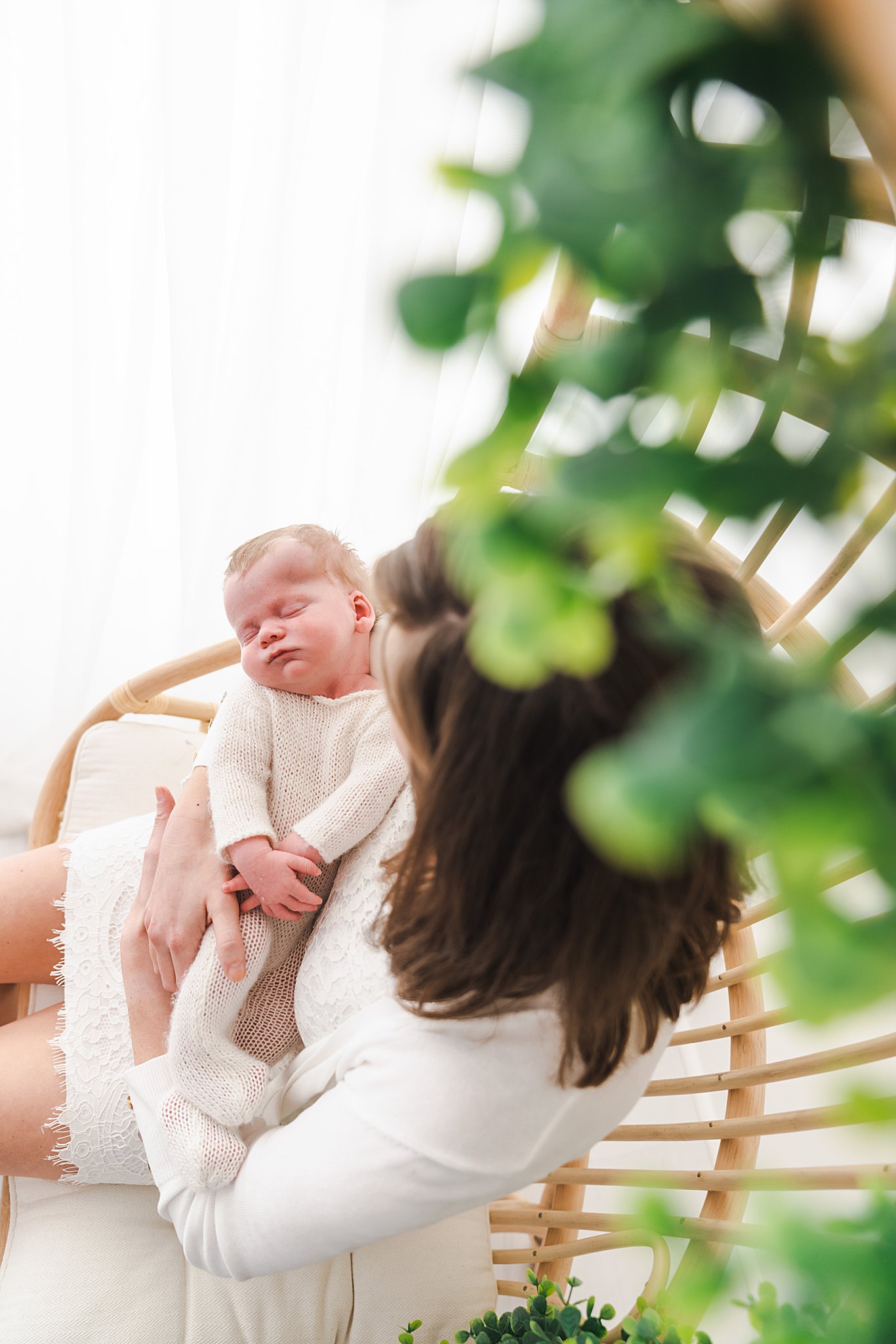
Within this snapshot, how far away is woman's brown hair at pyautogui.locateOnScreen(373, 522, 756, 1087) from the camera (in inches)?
22.4

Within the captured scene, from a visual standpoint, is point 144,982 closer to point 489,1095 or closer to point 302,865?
point 302,865

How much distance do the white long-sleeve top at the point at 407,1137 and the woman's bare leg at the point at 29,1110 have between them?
287 millimetres

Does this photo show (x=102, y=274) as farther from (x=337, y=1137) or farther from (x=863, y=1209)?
(x=863, y=1209)

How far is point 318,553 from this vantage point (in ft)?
4.25

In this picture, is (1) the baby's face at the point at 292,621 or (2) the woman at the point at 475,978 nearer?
(2) the woman at the point at 475,978

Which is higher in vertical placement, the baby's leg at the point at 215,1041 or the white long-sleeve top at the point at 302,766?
the white long-sleeve top at the point at 302,766

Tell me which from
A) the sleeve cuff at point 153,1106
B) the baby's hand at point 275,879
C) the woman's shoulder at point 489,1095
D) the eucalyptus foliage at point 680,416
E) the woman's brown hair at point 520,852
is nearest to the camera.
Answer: the eucalyptus foliage at point 680,416

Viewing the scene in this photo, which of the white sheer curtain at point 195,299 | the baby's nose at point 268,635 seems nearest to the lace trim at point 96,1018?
the baby's nose at point 268,635

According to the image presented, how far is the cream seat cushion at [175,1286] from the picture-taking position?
101 cm

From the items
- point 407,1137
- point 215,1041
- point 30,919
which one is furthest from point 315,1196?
point 30,919

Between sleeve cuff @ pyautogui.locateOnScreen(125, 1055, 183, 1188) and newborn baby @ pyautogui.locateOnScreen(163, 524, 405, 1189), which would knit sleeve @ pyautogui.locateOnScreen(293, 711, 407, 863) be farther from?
sleeve cuff @ pyautogui.locateOnScreen(125, 1055, 183, 1188)

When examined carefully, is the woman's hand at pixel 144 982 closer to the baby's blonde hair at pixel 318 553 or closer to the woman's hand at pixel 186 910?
the woman's hand at pixel 186 910

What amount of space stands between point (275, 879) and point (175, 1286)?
1.67 ft

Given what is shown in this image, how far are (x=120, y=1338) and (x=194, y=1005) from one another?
39cm
